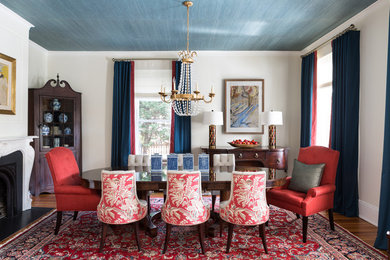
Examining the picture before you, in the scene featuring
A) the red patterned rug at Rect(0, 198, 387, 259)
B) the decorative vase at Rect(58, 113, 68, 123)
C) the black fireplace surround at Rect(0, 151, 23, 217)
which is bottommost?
the red patterned rug at Rect(0, 198, 387, 259)

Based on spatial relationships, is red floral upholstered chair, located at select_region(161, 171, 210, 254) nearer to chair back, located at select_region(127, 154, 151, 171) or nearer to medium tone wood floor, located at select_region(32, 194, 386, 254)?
chair back, located at select_region(127, 154, 151, 171)

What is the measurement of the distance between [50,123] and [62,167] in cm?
222

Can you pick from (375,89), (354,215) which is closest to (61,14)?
(375,89)

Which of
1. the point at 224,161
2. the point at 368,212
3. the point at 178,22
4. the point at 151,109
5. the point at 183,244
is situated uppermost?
the point at 178,22

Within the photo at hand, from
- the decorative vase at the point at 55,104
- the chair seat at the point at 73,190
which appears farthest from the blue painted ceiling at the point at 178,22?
the chair seat at the point at 73,190

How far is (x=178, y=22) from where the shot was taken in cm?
379

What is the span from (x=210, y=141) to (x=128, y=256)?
2808 millimetres

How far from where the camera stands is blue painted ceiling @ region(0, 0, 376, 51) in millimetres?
3230

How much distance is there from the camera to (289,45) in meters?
4.87

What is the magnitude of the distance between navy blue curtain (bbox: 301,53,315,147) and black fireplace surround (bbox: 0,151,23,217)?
15.5 feet

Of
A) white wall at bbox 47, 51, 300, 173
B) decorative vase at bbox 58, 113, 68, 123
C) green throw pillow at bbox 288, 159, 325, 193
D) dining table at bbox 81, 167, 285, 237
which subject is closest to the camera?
dining table at bbox 81, 167, 285, 237

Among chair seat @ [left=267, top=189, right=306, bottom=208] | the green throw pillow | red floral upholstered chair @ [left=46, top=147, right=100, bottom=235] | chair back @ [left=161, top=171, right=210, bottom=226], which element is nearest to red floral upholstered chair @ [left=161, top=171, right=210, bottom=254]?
chair back @ [left=161, top=171, right=210, bottom=226]

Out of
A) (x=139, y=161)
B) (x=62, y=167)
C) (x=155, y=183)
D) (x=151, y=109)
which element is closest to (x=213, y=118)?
(x=151, y=109)

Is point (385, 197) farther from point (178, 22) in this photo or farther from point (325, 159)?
point (178, 22)
